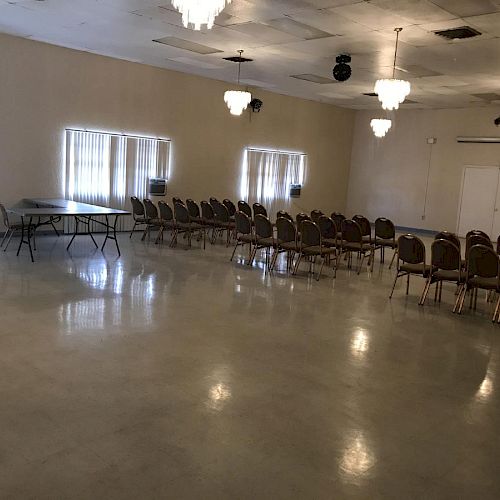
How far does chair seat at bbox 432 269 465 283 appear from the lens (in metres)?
6.71

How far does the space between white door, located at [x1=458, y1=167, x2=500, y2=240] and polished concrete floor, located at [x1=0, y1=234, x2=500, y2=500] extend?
9010mm

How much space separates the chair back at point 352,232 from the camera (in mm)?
8945

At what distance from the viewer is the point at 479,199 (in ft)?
49.2

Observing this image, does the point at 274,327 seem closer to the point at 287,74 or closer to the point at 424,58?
the point at 424,58

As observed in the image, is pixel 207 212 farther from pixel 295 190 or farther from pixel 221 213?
pixel 295 190

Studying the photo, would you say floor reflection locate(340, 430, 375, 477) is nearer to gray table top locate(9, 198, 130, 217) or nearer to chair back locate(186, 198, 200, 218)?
gray table top locate(9, 198, 130, 217)

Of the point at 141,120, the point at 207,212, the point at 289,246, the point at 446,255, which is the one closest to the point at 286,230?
the point at 289,246

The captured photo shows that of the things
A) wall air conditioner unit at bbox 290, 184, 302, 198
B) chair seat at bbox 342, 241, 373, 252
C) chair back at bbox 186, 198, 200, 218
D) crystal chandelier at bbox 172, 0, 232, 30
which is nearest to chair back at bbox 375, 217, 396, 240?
chair seat at bbox 342, 241, 373, 252

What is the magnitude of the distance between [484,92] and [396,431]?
36.3 feet

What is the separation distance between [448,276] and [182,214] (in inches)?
203

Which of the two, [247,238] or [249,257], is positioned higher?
[247,238]

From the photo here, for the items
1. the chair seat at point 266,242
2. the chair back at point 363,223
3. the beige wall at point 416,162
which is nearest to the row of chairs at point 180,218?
the chair seat at point 266,242

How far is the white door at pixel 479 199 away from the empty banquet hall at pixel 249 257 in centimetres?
6

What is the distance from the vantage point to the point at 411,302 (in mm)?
7000
